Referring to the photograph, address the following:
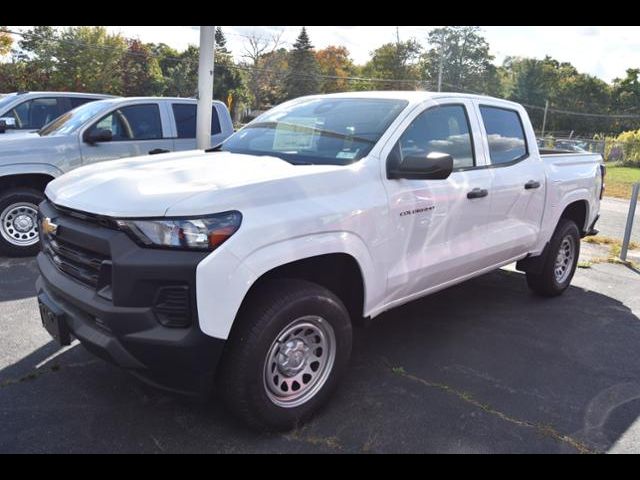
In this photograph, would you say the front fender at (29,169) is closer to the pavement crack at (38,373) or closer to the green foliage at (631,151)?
the pavement crack at (38,373)

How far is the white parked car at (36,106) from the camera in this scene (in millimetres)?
8695

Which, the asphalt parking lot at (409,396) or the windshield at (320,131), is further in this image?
the windshield at (320,131)

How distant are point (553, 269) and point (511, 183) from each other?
4.67 ft

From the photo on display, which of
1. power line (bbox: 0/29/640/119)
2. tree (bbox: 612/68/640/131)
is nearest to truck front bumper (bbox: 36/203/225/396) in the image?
power line (bbox: 0/29/640/119)

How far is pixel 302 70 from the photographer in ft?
205

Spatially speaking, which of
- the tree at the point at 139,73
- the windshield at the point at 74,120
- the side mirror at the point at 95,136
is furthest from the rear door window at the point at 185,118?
the tree at the point at 139,73

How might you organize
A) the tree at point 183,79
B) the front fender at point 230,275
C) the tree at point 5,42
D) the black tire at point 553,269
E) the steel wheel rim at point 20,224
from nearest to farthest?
the front fender at point 230,275 → the black tire at point 553,269 → the steel wheel rim at point 20,224 → the tree at point 5,42 → the tree at point 183,79

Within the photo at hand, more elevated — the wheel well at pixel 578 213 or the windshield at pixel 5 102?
the windshield at pixel 5 102

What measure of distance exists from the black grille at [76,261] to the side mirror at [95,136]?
3898mm

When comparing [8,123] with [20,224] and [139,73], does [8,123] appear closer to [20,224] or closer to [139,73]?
[20,224]

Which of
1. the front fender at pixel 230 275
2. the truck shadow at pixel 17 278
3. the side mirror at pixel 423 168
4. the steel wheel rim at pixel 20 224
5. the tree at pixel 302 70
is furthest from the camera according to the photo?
the tree at pixel 302 70

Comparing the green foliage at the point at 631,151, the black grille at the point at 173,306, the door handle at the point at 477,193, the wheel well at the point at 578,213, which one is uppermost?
the door handle at the point at 477,193

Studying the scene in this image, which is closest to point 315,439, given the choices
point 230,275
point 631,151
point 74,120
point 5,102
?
point 230,275

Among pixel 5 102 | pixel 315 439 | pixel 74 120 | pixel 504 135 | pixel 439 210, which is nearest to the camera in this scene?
pixel 315 439
